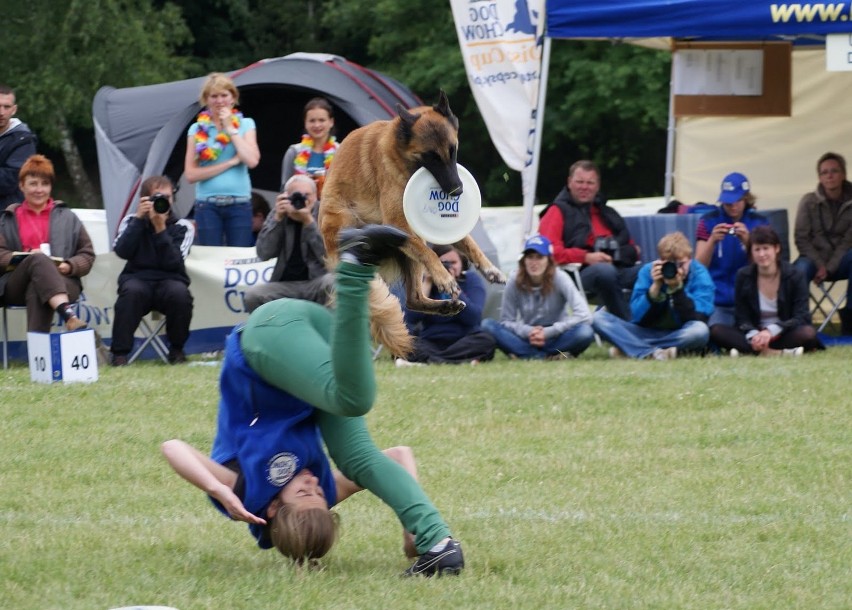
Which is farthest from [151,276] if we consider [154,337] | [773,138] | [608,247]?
[773,138]

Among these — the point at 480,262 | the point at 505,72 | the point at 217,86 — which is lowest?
the point at 480,262

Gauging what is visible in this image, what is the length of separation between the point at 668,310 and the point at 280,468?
576 cm

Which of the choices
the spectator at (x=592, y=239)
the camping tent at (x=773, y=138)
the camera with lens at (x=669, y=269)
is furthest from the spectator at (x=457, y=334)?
the camping tent at (x=773, y=138)

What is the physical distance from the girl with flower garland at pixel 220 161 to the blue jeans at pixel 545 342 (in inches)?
85.8

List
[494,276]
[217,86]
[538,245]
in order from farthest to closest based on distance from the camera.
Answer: [217,86] < [538,245] < [494,276]

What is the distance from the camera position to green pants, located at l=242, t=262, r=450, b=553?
4.10 meters

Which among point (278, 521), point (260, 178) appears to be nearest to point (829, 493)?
point (278, 521)

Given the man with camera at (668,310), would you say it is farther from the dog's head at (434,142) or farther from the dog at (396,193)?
the dog's head at (434,142)

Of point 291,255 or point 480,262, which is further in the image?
→ point 291,255

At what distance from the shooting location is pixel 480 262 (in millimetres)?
5031

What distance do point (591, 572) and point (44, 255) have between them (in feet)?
19.0

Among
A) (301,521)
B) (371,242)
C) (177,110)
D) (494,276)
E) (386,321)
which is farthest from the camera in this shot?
(177,110)

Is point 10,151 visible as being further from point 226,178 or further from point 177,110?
point 177,110

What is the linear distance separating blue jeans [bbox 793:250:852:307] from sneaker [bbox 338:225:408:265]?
7032 millimetres
